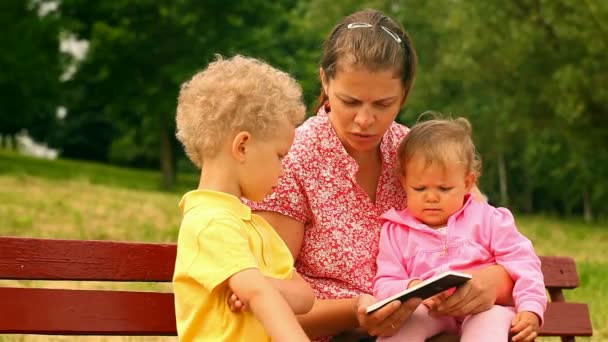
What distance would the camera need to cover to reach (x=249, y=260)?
315cm

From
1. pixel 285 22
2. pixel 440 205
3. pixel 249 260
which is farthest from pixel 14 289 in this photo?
pixel 285 22

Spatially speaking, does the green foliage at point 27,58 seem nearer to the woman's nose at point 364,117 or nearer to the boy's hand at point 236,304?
the woman's nose at point 364,117

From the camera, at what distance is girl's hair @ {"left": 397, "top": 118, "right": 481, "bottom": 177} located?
13.3 feet

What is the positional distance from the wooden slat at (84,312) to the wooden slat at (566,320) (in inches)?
69.1

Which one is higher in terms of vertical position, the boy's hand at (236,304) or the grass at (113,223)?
the boy's hand at (236,304)

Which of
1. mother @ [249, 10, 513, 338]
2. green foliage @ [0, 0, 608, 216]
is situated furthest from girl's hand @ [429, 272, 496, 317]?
green foliage @ [0, 0, 608, 216]

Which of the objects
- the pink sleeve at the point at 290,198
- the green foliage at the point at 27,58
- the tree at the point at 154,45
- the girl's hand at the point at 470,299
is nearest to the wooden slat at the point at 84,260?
the pink sleeve at the point at 290,198

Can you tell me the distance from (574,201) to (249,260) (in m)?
49.1

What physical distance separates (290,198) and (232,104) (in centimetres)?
85

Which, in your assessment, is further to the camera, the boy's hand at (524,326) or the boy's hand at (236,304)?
the boy's hand at (524,326)

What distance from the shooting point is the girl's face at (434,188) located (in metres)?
4.05

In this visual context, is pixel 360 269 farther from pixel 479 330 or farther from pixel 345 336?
pixel 479 330

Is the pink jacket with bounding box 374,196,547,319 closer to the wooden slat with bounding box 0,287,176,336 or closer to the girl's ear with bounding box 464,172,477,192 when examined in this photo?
the girl's ear with bounding box 464,172,477,192

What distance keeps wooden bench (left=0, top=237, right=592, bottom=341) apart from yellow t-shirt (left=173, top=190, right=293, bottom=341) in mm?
634
